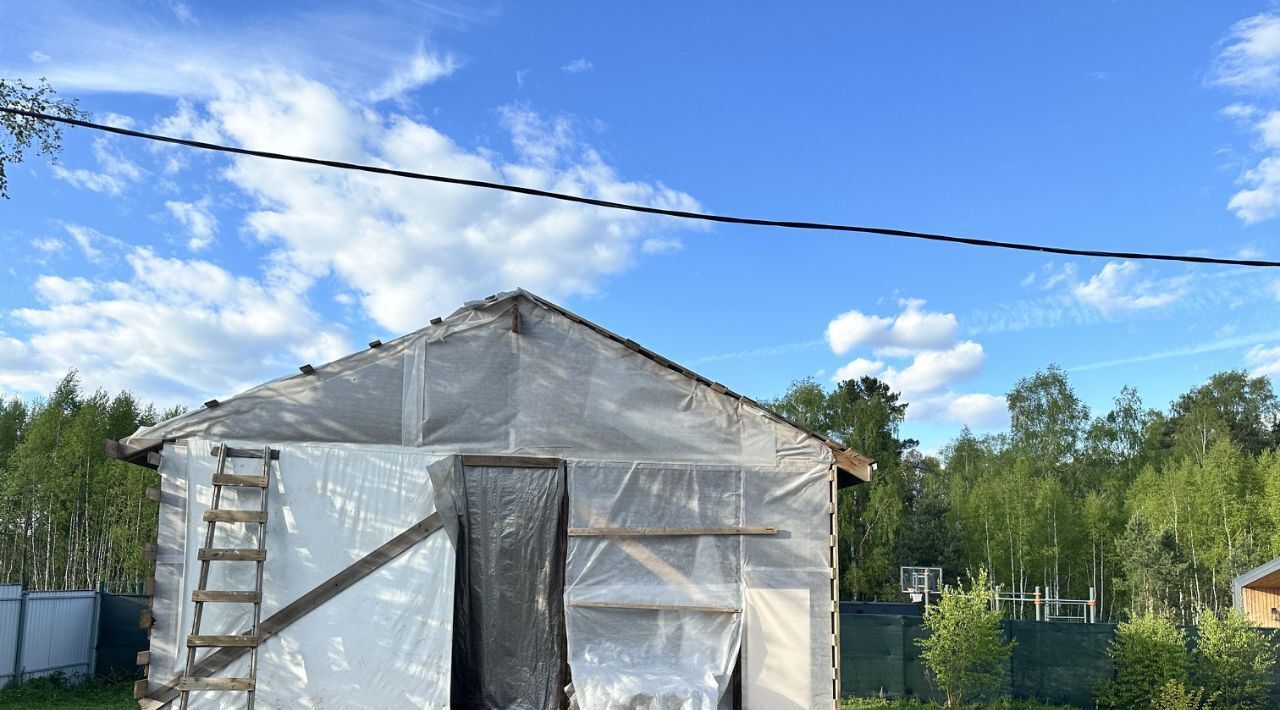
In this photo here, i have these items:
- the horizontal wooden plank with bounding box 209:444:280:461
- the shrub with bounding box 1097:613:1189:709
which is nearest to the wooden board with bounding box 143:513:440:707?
the horizontal wooden plank with bounding box 209:444:280:461

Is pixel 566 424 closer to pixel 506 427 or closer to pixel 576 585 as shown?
pixel 506 427

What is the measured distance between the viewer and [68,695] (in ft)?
46.1

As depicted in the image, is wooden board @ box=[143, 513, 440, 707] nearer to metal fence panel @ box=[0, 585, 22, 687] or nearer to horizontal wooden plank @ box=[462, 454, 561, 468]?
horizontal wooden plank @ box=[462, 454, 561, 468]

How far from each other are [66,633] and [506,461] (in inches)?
414

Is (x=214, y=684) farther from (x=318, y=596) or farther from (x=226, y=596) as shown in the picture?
(x=318, y=596)

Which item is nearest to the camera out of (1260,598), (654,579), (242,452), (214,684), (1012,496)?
(214,684)

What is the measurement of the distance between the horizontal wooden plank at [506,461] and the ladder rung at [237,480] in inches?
79.9

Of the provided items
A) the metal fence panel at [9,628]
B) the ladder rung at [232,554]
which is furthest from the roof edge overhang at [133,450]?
the metal fence panel at [9,628]

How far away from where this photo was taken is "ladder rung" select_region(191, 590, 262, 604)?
8.69 m

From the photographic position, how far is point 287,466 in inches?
371

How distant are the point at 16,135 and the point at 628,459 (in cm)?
899

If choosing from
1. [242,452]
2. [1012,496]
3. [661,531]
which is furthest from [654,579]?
[1012,496]

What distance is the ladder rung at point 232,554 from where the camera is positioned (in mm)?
8797

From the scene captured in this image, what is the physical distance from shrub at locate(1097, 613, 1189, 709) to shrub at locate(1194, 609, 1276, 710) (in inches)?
12.8
